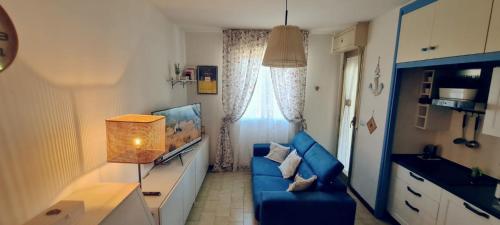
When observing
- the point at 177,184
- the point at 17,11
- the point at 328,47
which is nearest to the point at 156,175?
the point at 177,184

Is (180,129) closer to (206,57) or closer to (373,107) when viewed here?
(206,57)

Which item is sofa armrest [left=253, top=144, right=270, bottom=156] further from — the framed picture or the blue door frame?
the blue door frame

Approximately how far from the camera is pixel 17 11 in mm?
981

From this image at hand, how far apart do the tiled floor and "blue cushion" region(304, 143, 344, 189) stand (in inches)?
34.3

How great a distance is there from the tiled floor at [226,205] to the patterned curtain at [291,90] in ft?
4.53

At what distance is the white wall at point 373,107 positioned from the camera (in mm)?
2509

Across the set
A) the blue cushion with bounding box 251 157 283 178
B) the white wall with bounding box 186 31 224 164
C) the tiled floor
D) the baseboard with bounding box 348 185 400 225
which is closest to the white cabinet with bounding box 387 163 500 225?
the baseboard with bounding box 348 185 400 225

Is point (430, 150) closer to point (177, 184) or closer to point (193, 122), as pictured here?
point (177, 184)

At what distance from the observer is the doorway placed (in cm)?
332

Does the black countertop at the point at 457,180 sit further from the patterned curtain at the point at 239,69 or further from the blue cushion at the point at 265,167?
the patterned curtain at the point at 239,69

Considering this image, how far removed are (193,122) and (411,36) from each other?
9.34ft

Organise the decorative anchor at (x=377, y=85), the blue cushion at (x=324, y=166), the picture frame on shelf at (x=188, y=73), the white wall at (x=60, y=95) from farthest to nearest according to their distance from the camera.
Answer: the picture frame on shelf at (x=188, y=73)
the decorative anchor at (x=377, y=85)
the blue cushion at (x=324, y=166)
the white wall at (x=60, y=95)

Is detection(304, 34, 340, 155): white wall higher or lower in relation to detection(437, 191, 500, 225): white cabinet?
higher

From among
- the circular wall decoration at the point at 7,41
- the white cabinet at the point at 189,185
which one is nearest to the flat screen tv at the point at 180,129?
the white cabinet at the point at 189,185
